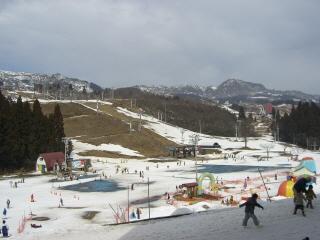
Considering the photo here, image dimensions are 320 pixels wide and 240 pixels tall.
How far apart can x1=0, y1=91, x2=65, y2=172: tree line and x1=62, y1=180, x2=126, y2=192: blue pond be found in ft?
55.3

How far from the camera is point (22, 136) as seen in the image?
255 feet

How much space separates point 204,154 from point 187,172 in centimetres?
4378

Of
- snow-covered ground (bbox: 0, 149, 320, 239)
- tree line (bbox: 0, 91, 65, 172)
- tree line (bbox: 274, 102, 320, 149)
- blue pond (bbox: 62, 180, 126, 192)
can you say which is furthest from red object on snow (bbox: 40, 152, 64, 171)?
tree line (bbox: 274, 102, 320, 149)

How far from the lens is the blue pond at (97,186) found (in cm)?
5803

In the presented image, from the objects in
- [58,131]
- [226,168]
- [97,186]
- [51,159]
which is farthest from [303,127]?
[97,186]

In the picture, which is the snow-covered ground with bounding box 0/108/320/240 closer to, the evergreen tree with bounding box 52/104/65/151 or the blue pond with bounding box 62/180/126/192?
the blue pond with bounding box 62/180/126/192

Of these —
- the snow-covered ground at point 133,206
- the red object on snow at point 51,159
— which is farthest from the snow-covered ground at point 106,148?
the red object on snow at point 51,159

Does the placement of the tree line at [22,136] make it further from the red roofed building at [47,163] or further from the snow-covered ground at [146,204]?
the snow-covered ground at [146,204]

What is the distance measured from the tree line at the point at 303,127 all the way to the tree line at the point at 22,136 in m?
89.4

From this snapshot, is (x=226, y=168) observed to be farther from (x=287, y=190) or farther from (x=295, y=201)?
(x=295, y=201)

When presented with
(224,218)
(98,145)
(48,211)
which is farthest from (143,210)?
(98,145)

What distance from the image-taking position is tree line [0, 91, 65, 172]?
73.4 meters

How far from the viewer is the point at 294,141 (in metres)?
154

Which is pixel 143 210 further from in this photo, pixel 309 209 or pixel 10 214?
pixel 309 209
